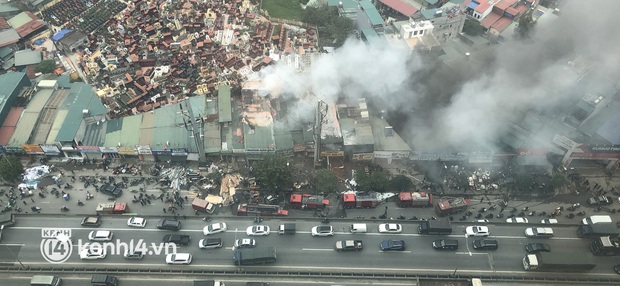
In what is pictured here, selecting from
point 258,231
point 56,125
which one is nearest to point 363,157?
point 258,231

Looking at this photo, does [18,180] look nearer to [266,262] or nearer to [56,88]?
[56,88]

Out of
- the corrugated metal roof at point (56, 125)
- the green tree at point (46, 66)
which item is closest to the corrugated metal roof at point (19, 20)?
the green tree at point (46, 66)

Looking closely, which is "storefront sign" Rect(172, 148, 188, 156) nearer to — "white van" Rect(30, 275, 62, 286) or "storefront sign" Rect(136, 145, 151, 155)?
"storefront sign" Rect(136, 145, 151, 155)

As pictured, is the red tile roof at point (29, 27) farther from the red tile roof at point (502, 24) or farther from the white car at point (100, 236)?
the red tile roof at point (502, 24)

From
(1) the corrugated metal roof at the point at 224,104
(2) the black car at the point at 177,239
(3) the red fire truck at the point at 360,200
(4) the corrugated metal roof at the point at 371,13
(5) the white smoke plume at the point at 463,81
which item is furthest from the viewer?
(4) the corrugated metal roof at the point at 371,13

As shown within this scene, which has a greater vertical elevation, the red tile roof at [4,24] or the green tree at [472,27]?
the green tree at [472,27]
